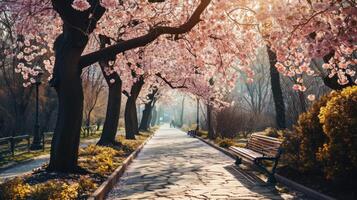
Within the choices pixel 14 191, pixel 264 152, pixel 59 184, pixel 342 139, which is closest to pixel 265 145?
pixel 264 152

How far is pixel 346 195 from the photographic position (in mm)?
8703

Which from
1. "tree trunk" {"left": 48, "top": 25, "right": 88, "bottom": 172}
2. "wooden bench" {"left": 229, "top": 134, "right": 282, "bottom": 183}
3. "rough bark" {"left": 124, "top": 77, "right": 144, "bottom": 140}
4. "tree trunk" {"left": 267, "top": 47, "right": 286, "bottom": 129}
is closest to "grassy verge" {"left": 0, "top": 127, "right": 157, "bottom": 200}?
"tree trunk" {"left": 48, "top": 25, "right": 88, "bottom": 172}

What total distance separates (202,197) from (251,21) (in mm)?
7147

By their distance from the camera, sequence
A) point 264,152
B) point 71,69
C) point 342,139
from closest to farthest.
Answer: point 342,139
point 71,69
point 264,152

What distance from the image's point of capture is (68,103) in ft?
37.4

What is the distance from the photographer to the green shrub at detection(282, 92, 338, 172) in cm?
1038

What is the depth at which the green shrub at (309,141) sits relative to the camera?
34.1ft

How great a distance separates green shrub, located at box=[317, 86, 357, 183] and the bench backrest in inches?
102

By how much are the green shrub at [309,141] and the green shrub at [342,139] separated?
1.11 meters

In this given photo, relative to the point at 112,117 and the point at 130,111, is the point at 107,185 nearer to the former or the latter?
the point at 112,117

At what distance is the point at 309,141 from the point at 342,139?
1951 mm

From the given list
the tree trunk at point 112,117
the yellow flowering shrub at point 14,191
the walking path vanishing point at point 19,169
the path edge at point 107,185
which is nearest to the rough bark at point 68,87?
the path edge at point 107,185

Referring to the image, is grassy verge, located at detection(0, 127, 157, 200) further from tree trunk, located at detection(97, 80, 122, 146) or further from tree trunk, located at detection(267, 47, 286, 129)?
tree trunk, located at detection(267, 47, 286, 129)

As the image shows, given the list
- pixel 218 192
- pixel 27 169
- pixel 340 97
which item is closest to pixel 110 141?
pixel 27 169
